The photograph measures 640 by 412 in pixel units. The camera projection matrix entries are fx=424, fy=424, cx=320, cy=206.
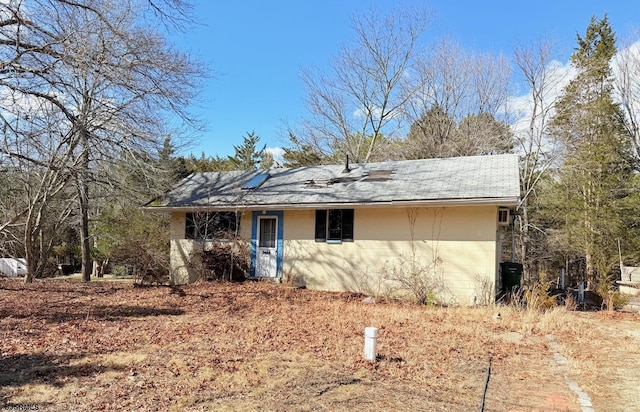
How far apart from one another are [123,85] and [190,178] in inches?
259

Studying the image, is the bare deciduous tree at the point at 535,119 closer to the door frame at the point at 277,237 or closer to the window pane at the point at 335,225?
the window pane at the point at 335,225

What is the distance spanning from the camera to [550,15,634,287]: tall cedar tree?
55.6 ft

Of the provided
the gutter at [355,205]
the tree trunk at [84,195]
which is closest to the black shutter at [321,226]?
the gutter at [355,205]

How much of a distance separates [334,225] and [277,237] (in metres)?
1.86

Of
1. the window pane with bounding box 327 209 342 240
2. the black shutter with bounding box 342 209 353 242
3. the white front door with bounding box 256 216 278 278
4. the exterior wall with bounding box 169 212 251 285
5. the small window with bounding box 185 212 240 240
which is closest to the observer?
the black shutter with bounding box 342 209 353 242

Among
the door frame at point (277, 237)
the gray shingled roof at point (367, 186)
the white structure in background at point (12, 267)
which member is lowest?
the white structure in background at point (12, 267)

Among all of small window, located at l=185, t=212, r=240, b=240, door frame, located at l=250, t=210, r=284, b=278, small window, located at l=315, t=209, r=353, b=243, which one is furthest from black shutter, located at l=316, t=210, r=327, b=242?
small window, located at l=185, t=212, r=240, b=240

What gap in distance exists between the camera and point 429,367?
5.19m

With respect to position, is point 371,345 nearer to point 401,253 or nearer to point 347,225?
point 401,253

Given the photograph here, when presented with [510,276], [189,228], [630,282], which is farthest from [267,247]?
[630,282]

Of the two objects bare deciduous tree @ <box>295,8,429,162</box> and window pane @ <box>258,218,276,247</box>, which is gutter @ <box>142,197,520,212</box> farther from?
bare deciduous tree @ <box>295,8,429,162</box>

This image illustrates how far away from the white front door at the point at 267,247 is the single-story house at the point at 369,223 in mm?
31

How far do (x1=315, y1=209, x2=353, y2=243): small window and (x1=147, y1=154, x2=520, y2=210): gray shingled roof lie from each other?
20.2 inches

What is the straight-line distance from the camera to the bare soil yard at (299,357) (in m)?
4.06
